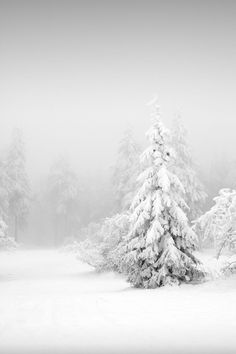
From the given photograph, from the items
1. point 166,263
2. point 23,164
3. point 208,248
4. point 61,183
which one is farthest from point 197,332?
point 61,183

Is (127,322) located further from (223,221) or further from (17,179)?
(17,179)

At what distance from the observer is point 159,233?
56.7 feet

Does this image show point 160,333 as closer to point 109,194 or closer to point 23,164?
point 23,164

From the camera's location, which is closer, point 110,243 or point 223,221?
point 223,221

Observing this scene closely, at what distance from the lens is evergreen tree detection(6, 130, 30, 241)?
49406mm

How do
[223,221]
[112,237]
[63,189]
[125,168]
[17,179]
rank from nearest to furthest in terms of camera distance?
[223,221] → [112,237] → [125,168] → [17,179] → [63,189]

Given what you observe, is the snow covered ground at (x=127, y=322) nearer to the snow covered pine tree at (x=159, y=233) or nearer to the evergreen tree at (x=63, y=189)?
the snow covered pine tree at (x=159, y=233)

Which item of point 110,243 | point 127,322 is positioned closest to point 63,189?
point 110,243

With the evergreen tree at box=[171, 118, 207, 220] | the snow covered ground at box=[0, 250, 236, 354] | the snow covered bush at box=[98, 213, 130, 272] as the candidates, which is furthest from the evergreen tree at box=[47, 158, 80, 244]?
the snow covered ground at box=[0, 250, 236, 354]

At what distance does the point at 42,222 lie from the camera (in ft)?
260

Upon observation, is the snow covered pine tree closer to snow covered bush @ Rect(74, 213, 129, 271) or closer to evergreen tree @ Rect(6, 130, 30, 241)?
snow covered bush @ Rect(74, 213, 129, 271)

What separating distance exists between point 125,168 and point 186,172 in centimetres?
842

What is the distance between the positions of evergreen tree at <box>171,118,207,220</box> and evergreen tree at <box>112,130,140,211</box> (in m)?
5.12

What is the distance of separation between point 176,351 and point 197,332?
4.42ft
